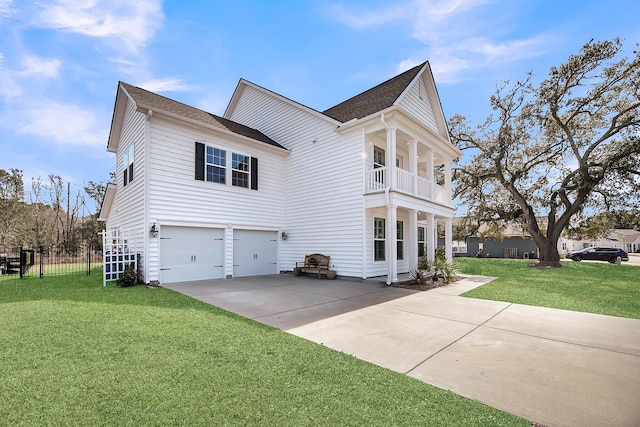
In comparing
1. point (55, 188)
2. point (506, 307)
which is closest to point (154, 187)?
point (506, 307)

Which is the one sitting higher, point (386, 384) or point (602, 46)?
point (602, 46)

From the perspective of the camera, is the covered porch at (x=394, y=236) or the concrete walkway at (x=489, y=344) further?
the covered porch at (x=394, y=236)

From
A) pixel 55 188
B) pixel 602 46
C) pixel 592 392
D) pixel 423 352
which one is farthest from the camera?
pixel 55 188

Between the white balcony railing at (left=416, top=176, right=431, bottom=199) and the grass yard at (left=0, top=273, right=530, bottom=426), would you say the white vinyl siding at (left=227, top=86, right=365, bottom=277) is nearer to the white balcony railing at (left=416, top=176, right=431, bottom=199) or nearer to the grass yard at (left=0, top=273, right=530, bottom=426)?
the white balcony railing at (left=416, top=176, right=431, bottom=199)

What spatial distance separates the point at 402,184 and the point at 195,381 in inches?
387

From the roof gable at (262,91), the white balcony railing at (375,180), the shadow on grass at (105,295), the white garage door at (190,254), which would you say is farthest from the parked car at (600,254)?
the shadow on grass at (105,295)

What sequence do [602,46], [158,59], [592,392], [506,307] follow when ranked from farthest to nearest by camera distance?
[602,46] → [158,59] → [506,307] → [592,392]

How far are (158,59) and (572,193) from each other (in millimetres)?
23965

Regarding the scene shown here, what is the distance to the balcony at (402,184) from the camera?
10.8 metres

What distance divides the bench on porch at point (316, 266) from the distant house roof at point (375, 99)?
548cm

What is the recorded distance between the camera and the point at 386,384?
9.59 ft

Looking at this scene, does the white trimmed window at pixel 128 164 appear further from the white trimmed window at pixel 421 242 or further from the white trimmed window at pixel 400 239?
the white trimmed window at pixel 421 242

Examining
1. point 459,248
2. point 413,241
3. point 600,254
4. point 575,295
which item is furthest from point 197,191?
point 459,248

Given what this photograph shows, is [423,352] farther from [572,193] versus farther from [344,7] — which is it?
[572,193]
